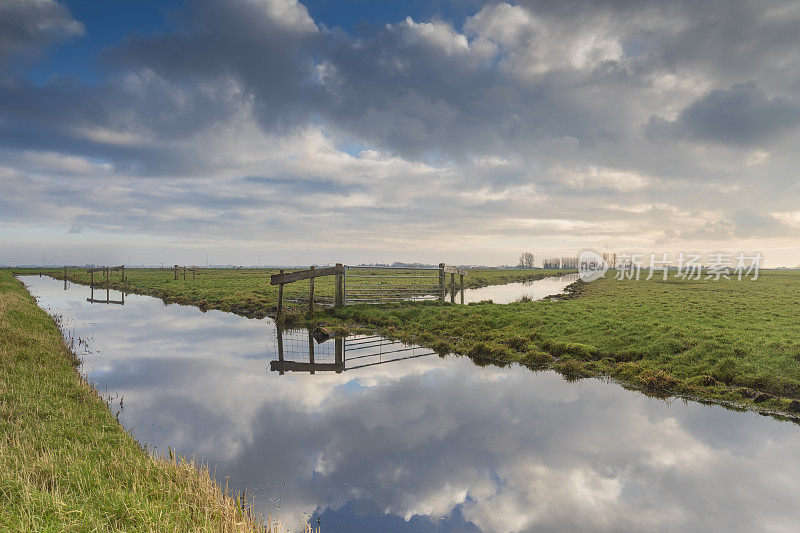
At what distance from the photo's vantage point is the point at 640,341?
14883 mm

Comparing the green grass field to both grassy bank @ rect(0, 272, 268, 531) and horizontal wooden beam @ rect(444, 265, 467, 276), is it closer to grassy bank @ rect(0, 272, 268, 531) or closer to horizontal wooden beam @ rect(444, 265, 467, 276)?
horizontal wooden beam @ rect(444, 265, 467, 276)

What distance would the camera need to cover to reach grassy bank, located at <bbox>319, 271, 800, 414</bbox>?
37.4ft

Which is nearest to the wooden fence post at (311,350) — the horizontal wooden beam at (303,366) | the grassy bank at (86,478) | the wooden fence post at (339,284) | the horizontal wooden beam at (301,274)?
the horizontal wooden beam at (303,366)

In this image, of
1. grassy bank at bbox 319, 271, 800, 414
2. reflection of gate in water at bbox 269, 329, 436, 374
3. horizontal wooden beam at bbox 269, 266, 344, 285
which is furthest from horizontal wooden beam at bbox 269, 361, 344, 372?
horizontal wooden beam at bbox 269, 266, 344, 285

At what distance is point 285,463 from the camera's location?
7.29 meters

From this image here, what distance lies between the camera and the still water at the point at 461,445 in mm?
6074

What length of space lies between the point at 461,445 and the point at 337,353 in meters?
8.68

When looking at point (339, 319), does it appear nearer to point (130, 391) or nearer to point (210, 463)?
point (130, 391)

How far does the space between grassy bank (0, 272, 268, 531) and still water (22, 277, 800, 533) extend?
103cm

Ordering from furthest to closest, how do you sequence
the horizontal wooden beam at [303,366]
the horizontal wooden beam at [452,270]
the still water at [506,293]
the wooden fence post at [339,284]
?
the still water at [506,293], the horizontal wooden beam at [452,270], the wooden fence post at [339,284], the horizontal wooden beam at [303,366]

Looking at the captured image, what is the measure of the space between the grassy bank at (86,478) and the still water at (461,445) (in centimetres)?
103

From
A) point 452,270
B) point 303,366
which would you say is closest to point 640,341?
point 303,366

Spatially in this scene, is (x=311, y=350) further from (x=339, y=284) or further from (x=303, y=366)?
(x=339, y=284)

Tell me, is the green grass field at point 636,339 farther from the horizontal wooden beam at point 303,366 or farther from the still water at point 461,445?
the horizontal wooden beam at point 303,366
